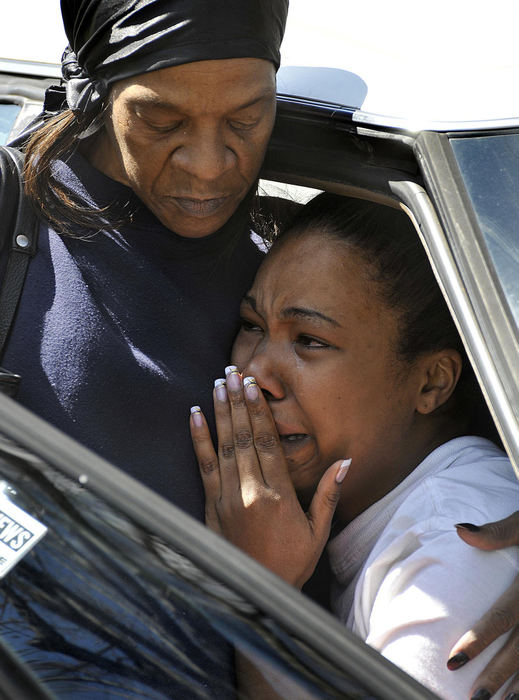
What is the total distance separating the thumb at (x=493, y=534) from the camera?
150cm

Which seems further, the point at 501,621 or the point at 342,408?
the point at 342,408

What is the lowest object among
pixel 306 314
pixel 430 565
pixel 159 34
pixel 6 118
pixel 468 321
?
pixel 430 565

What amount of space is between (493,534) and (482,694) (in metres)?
0.27

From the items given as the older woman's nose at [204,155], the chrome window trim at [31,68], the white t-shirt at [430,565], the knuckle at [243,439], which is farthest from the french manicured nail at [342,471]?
the chrome window trim at [31,68]

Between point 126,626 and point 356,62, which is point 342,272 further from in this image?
point 126,626

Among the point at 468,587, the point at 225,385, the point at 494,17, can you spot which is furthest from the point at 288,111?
the point at 468,587

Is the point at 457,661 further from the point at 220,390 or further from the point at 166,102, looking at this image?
the point at 166,102

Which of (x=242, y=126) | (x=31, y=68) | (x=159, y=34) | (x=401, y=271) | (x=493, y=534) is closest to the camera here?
(x=493, y=534)

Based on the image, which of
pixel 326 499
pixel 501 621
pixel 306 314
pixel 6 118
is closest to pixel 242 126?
pixel 306 314

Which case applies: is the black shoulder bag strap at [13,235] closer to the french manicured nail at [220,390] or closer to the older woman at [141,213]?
the older woman at [141,213]

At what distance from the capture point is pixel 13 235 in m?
1.84

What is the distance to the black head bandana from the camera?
169cm

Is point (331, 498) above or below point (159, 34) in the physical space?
below

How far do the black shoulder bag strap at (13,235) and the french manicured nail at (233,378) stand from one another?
473mm
